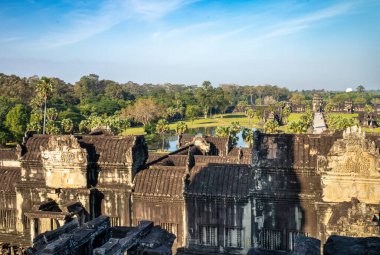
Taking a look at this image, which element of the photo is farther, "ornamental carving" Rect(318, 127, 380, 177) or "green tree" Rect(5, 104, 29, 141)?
"green tree" Rect(5, 104, 29, 141)

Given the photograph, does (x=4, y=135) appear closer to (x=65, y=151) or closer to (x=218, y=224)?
(x=65, y=151)

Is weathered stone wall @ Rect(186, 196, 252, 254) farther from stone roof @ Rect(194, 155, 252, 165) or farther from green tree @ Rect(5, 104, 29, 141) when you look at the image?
green tree @ Rect(5, 104, 29, 141)

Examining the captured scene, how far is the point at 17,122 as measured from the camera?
6794 cm

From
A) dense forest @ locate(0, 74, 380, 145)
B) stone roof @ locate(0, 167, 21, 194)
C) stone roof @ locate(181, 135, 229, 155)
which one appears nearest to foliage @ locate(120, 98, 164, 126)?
dense forest @ locate(0, 74, 380, 145)

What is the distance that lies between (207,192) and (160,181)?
2336 mm

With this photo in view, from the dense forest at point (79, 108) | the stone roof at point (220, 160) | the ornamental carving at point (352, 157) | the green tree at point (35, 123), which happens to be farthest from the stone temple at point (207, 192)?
the green tree at point (35, 123)

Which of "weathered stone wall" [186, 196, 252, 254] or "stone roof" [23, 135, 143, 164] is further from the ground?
"stone roof" [23, 135, 143, 164]

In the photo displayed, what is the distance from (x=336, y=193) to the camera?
14.2 meters

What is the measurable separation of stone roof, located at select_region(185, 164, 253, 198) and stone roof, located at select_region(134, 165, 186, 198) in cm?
65

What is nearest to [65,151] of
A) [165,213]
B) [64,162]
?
[64,162]

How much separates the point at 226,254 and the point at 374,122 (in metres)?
108

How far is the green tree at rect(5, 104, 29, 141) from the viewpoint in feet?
222

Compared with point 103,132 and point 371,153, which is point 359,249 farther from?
point 103,132

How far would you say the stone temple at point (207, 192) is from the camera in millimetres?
14047
